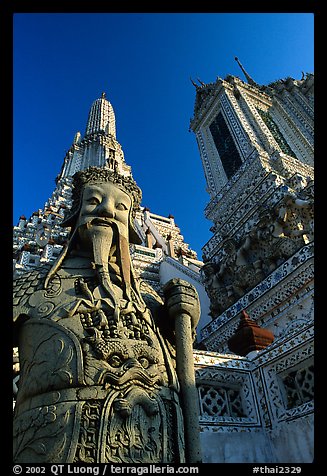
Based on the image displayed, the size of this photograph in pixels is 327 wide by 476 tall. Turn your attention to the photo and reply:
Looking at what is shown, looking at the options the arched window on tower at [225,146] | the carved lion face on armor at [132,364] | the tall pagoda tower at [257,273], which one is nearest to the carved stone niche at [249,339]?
the tall pagoda tower at [257,273]

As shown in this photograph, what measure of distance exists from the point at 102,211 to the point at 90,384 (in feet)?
4.49

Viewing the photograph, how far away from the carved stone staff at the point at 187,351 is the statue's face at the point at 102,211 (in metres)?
0.69

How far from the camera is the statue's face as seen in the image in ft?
9.34

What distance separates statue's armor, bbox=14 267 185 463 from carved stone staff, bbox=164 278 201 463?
7 cm

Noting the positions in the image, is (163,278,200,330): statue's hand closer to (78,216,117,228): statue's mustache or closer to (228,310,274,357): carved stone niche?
(78,216,117,228): statue's mustache

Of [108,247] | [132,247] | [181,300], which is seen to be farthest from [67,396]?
[132,247]

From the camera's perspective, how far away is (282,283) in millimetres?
7203

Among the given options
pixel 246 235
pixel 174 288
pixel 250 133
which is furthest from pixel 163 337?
pixel 250 133

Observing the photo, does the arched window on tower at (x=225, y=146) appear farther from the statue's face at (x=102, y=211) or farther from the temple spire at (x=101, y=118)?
the temple spire at (x=101, y=118)

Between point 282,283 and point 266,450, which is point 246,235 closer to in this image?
point 282,283

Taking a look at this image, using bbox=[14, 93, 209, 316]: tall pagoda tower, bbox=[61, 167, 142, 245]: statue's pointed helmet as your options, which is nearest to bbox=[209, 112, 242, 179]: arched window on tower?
bbox=[14, 93, 209, 316]: tall pagoda tower

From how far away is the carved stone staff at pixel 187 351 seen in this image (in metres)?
2.07

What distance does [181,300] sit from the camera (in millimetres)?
2545
